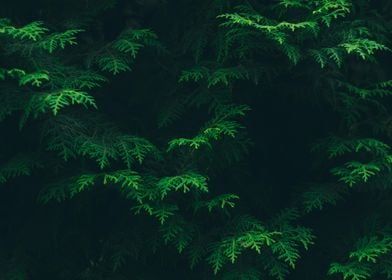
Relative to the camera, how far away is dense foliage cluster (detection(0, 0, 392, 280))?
4.47 metres

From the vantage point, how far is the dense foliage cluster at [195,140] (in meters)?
4.47

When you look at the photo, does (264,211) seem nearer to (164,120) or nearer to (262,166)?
(262,166)

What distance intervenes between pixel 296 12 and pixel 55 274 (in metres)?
2.64

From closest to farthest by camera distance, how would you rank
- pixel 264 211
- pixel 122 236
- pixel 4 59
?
pixel 4 59 < pixel 122 236 < pixel 264 211

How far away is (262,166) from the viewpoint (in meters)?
5.36

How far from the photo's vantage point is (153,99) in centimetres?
514

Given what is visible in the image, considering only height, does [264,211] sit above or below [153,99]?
below

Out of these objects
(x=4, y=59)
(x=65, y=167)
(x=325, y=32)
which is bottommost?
(x=65, y=167)

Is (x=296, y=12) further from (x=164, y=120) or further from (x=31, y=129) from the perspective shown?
(x=31, y=129)

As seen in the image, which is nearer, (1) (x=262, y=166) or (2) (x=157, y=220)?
(2) (x=157, y=220)

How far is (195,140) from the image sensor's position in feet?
14.4

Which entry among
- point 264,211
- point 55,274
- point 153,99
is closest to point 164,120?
point 153,99

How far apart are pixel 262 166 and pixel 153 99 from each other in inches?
41.3

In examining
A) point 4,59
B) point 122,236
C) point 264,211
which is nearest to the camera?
point 4,59
